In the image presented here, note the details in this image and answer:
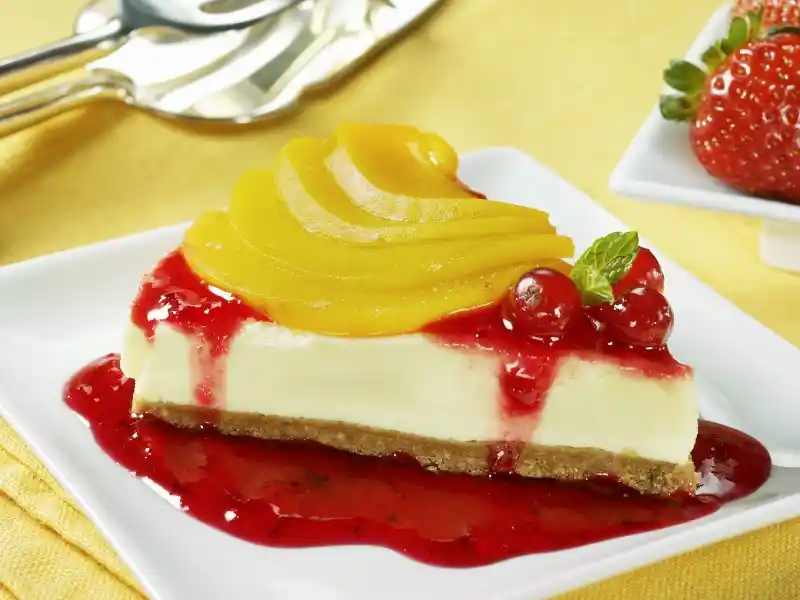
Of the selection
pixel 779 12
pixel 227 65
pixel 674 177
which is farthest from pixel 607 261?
pixel 227 65

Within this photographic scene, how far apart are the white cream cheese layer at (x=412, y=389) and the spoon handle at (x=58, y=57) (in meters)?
1.08

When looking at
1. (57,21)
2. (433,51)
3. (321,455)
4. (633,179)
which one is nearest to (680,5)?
(433,51)

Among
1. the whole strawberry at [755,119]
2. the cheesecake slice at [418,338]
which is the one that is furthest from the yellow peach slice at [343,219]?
the whole strawberry at [755,119]

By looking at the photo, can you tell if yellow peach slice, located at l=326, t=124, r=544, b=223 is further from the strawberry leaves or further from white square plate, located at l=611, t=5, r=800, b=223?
the strawberry leaves

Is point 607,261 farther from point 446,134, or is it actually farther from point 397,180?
point 446,134

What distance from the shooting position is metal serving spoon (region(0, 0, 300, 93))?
288cm

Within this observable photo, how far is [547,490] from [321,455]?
0.40m

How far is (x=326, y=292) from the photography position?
1.98 m

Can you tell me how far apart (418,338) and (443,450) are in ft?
0.77

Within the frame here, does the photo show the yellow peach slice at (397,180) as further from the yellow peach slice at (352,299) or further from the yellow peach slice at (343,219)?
the yellow peach slice at (352,299)

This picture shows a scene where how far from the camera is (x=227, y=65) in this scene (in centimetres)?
322

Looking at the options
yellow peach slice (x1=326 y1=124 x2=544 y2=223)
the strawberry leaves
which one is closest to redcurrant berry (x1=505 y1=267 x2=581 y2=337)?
yellow peach slice (x1=326 y1=124 x2=544 y2=223)

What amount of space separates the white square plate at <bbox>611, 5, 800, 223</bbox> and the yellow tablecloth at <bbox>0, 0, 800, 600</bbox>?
0.20 m

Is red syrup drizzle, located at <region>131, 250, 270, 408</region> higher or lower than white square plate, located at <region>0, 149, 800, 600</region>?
higher
